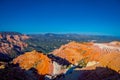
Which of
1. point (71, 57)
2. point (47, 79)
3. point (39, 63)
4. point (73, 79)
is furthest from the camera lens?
point (71, 57)

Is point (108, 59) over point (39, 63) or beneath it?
over

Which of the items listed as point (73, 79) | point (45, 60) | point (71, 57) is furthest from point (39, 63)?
point (73, 79)

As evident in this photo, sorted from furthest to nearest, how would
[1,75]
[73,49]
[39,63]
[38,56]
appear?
[73,49] → [38,56] → [39,63] → [1,75]

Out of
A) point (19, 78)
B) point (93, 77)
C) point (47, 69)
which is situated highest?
point (19, 78)

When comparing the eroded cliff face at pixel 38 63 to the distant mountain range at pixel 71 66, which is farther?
the eroded cliff face at pixel 38 63

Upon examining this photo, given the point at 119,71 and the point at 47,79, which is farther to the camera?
the point at 47,79

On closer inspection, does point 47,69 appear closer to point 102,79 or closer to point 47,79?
point 47,79

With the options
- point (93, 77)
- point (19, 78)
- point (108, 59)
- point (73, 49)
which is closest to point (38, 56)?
point (73, 49)

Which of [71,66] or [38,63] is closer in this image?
[71,66]

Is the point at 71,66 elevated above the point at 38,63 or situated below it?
above

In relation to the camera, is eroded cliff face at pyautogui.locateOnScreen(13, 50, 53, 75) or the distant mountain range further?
eroded cliff face at pyautogui.locateOnScreen(13, 50, 53, 75)
